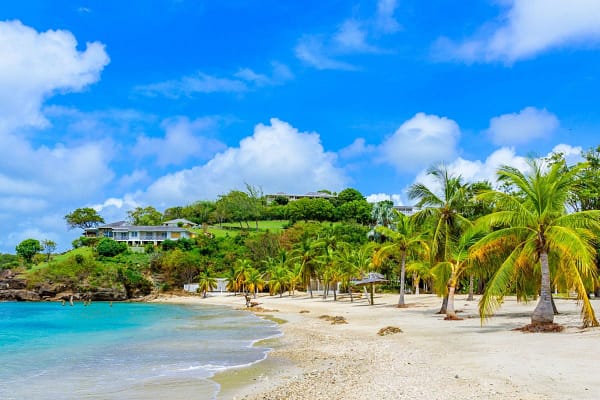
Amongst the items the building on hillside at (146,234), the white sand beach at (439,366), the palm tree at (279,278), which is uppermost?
the building on hillside at (146,234)

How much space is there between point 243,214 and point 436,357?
107 metres

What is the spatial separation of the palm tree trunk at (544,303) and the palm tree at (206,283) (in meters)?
63.4

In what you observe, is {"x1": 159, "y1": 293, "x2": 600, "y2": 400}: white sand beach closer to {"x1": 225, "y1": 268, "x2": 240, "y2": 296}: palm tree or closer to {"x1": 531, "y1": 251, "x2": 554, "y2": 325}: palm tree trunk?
{"x1": 531, "y1": 251, "x2": 554, "y2": 325}: palm tree trunk

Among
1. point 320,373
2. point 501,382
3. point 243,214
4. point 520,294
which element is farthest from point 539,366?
point 243,214

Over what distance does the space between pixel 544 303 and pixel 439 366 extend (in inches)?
287

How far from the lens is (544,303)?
1703 cm

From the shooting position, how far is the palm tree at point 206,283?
75438mm

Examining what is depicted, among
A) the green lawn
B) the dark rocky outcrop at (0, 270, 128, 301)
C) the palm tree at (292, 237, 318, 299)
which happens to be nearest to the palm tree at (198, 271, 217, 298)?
the dark rocky outcrop at (0, 270, 128, 301)

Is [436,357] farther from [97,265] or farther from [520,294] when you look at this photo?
[97,265]

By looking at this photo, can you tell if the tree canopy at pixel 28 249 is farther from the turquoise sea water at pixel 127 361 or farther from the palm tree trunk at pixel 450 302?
the palm tree trunk at pixel 450 302

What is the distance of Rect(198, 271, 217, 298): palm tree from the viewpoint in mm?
A: 75438

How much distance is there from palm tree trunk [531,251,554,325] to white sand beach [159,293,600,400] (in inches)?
28.7

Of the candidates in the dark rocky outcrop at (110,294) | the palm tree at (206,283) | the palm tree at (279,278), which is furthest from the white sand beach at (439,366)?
the dark rocky outcrop at (110,294)

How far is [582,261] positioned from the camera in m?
15.1
